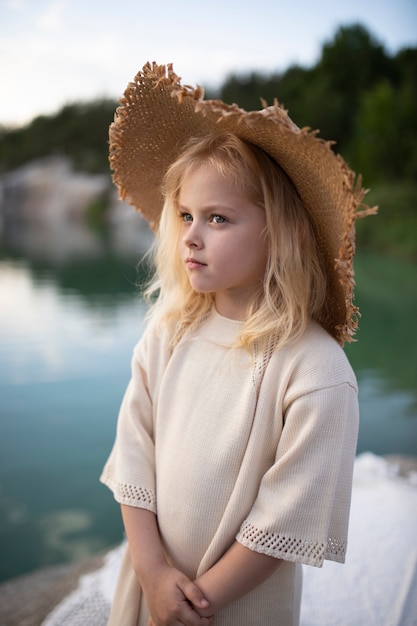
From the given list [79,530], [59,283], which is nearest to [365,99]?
[59,283]

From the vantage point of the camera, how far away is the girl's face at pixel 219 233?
0.81 m

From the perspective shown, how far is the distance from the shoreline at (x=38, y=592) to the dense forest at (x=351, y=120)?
4447 millimetres

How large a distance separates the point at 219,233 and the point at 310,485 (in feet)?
1.20

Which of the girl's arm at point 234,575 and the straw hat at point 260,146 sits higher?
the straw hat at point 260,146

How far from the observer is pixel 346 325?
0.83 m

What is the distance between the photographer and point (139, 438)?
922mm

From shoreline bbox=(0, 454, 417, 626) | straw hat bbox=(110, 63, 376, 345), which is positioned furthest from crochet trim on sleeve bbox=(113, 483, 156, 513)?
shoreline bbox=(0, 454, 417, 626)

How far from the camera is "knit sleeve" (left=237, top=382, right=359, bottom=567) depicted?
753mm

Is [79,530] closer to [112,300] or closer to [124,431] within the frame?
[124,431]

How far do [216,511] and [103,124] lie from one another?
21055mm

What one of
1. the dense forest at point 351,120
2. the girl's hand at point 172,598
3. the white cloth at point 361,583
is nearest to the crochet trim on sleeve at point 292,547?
the girl's hand at point 172,598

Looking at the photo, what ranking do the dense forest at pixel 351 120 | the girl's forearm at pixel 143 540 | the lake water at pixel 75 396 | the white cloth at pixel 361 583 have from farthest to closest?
1. the dense forest at pixel 351 120
2. the lake water at pixel 75 396
3. the white cloth at pixel 361 583
4. the girl's forearm at pixel 143 540

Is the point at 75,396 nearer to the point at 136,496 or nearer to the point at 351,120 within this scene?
the point at 136,496

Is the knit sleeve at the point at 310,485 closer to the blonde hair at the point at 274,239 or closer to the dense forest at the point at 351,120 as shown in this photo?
the blonde hair at the point at 274,239
